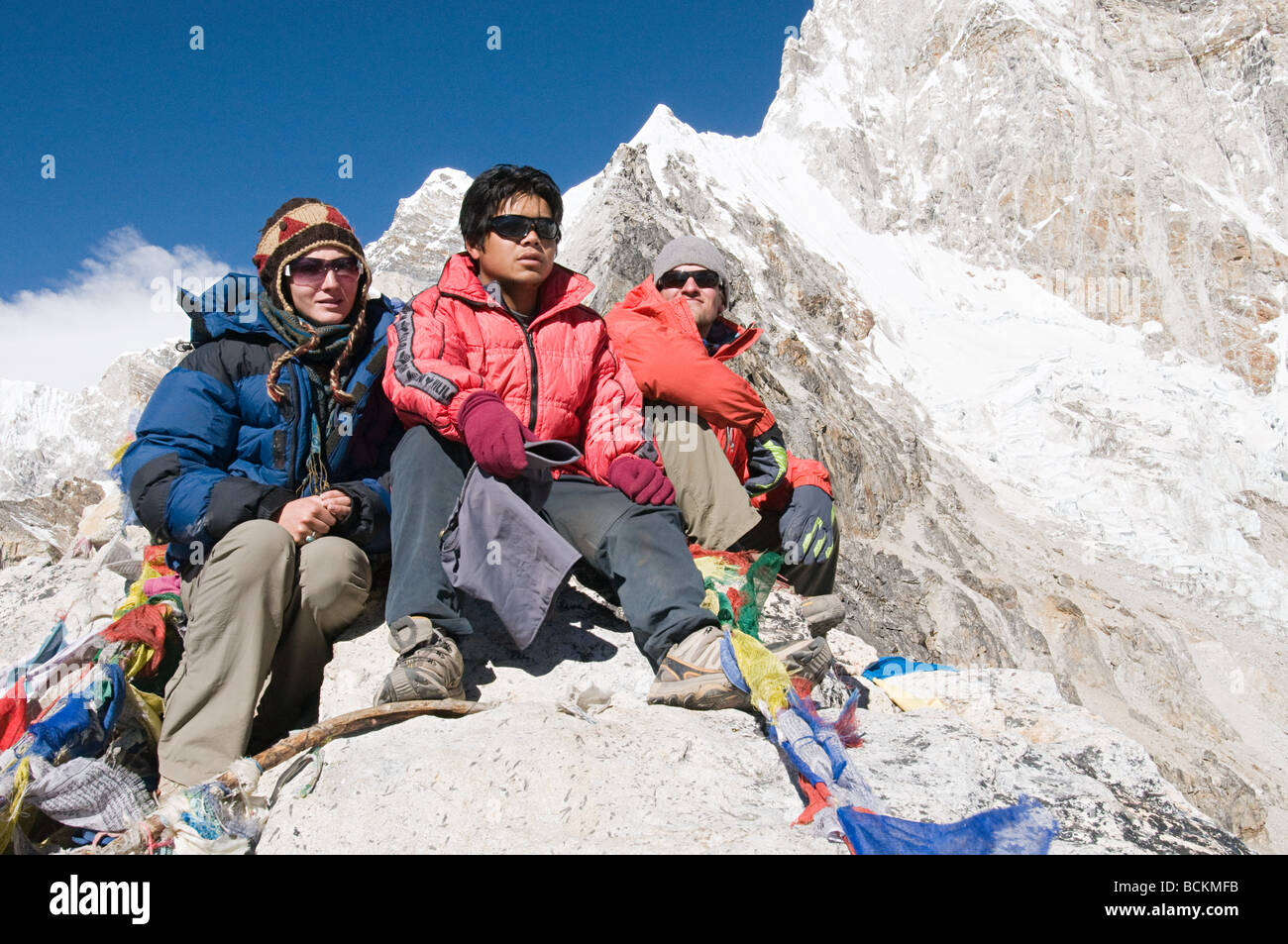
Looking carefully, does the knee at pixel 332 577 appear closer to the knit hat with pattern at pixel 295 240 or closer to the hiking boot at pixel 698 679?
the knit hat with pattern at pixel 295 240

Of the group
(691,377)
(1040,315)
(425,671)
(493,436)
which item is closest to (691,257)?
(691,377)

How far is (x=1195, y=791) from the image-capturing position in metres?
18.0

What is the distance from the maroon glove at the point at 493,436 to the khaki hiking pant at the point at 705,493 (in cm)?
97

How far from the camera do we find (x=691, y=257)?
441 cm

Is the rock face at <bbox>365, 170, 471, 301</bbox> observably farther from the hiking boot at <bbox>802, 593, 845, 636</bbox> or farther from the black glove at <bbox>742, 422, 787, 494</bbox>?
the hiking boot at <bbox>802, 593, 845, 636</bbox>

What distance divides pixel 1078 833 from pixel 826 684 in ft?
5.36

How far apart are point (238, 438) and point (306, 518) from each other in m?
0.59

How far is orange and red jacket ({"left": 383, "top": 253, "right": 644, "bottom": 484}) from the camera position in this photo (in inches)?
131

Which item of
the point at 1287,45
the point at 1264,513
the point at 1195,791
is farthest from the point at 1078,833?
the point at 1287,45

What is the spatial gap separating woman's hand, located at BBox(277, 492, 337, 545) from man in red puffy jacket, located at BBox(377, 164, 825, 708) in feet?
0.91

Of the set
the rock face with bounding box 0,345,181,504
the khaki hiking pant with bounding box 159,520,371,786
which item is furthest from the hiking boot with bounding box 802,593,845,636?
the rock face with bounding box 0,345,181,504

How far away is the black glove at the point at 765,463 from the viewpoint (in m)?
4.22
